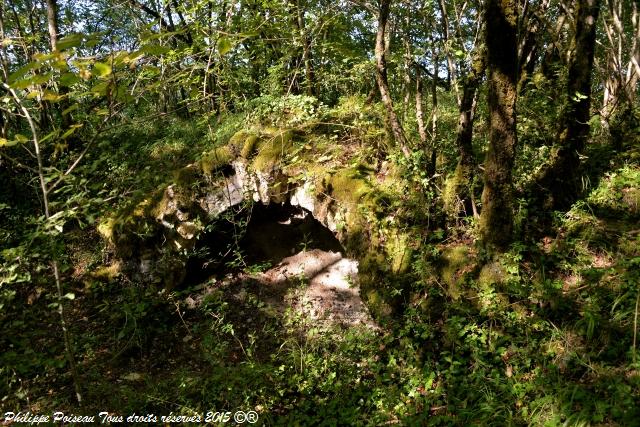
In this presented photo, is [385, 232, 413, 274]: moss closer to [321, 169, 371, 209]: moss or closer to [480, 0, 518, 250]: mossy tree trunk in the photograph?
[321, 169, 371, 209]: moss

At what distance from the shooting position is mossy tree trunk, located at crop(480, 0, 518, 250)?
3.48 m

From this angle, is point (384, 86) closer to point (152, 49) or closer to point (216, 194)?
point (216, 194)

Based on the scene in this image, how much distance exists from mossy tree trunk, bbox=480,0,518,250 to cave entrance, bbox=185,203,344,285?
283 cm

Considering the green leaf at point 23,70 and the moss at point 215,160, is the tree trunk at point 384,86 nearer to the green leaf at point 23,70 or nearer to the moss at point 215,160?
the moss at point 215,160

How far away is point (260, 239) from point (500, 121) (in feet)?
14.6

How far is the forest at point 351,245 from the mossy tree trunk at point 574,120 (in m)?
0.02

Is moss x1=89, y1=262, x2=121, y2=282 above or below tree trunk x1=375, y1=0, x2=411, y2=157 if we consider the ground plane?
below

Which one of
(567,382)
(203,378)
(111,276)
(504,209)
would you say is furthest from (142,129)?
(567,382)

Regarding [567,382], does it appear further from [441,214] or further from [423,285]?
[441,214]

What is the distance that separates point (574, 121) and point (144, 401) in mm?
5913

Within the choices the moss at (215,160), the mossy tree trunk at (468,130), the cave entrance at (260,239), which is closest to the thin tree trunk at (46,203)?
the cave entrance at (260,239)

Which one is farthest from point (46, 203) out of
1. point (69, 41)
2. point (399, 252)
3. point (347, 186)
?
point (399, 252)

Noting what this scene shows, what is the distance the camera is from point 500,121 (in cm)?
371

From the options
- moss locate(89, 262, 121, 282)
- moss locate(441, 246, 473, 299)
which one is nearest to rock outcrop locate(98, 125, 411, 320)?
moss locate(89, 262, 121, 282)
